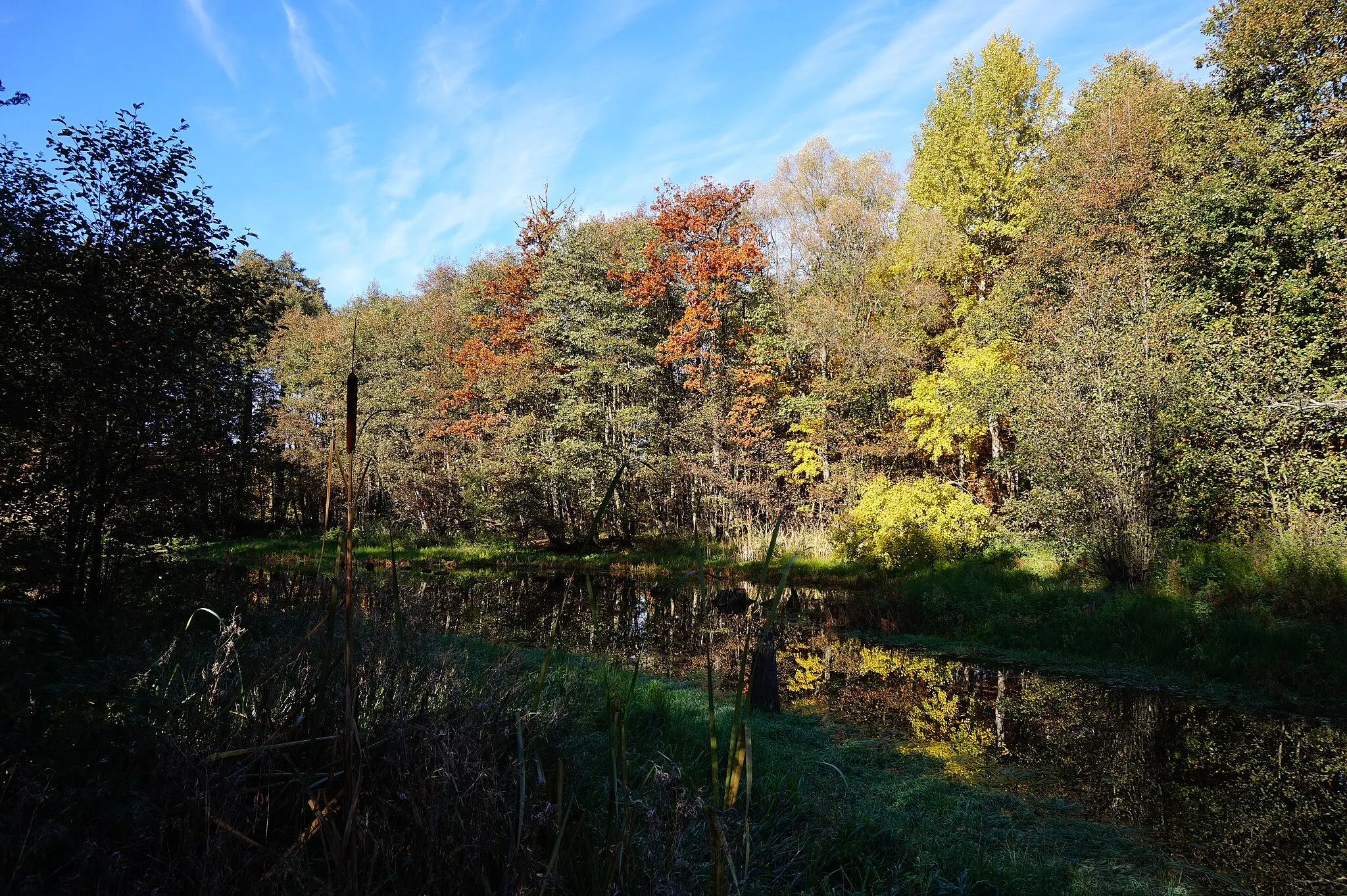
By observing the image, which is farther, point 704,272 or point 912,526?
point 704,272

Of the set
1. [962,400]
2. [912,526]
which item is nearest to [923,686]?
[912,526]

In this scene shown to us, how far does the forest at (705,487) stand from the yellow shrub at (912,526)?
0.11 m

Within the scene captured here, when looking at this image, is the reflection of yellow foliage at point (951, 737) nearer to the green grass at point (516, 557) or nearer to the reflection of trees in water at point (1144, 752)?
the reflection of trees in water at point (1144, 752)

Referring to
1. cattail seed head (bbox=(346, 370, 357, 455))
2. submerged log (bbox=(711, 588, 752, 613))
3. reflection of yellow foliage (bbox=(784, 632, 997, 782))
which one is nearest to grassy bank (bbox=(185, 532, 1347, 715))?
reflection of yellow foliage (bbox=(784, 632, 997, 782))

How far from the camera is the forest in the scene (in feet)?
6.13

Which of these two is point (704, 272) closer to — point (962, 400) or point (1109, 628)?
point (962, 400)

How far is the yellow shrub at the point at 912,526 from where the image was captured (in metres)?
14.4

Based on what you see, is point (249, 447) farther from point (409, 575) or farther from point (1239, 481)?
point (1239, 481)

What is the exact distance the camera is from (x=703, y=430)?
20.2 m

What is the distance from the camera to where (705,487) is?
20.6m

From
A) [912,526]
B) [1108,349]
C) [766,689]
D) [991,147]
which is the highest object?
[991,147]

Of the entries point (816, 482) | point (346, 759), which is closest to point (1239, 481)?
point (816, 482)

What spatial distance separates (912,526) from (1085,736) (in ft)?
26.6

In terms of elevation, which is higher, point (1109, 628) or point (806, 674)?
point (1109, 628)
